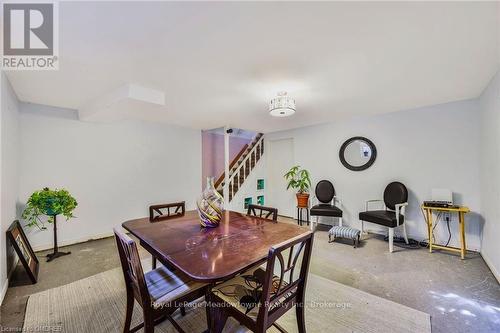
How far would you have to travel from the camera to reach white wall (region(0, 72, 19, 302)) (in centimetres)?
202

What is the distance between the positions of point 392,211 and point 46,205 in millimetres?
5175

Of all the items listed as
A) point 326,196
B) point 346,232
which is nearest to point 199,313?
point 346,232

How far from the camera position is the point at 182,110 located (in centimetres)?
346

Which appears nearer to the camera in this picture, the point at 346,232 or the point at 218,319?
the point at 218,319

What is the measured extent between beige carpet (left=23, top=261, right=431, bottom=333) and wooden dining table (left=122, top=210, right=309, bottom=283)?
738 millimetres

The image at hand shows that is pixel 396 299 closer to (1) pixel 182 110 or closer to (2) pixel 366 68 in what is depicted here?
(2) pixel 366 68

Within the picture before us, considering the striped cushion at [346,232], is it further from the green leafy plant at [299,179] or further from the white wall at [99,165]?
the white wall at [99,165]

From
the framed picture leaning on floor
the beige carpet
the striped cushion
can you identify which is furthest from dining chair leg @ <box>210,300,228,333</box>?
the striped cushion

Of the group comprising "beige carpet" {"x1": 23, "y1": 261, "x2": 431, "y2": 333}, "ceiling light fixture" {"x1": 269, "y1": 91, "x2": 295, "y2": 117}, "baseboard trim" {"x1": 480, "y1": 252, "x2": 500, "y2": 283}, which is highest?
"ceiling light fixture" {"x1": 269, "y1": 91, "x2": 295, "y2": 117}

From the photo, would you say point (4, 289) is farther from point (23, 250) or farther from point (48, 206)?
point (48, 206)

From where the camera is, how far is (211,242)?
145 cm

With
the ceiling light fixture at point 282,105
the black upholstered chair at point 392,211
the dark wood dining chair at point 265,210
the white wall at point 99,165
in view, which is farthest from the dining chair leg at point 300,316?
the white wall at point 99,165

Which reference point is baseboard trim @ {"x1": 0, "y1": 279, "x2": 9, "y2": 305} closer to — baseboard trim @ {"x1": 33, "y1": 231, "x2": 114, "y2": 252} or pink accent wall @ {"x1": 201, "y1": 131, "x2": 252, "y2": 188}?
baseboard trim @ {"x1": 33, "y1": 231, "x2": 114, "y2": 252}

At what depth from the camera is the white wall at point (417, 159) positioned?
3043mm
